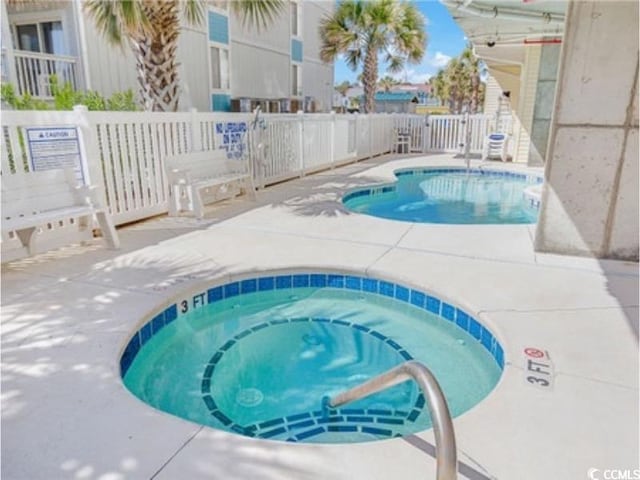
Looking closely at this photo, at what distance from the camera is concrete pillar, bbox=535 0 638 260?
3.96 metres

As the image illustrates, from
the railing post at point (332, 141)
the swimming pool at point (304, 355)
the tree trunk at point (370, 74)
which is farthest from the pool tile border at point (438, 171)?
the tree trunk at point (370, 74)

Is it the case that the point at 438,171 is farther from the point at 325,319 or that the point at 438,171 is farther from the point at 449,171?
the point at 325,319

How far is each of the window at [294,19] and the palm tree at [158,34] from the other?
12.4 metres

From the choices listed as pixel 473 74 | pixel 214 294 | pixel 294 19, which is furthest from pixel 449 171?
pixel 473 74

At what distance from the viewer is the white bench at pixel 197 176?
5875 millimetres

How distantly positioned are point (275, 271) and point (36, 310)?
1.89 m

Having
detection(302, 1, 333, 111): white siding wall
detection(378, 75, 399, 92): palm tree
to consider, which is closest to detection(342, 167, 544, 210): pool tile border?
detection(302, 1, 333, 111): white siding wall

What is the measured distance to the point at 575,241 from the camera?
446 cm

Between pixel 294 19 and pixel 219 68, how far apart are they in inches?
243

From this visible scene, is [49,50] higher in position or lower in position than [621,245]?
higher

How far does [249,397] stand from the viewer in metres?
2.75

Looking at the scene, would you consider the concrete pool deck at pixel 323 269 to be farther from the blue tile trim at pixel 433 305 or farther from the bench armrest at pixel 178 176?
the bench armrest at pixel 178 176

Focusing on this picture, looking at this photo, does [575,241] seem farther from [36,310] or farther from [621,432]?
[36,310]

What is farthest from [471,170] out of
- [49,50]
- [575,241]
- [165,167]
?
[49,50]
